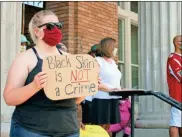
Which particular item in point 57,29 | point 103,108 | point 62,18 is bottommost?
point 103,108

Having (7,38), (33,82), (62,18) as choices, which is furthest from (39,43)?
(62,18)

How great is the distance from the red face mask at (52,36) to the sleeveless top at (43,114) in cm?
14

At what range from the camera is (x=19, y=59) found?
269 cm

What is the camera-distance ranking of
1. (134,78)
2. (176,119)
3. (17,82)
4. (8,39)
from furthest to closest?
(134,78), (176,119), (8,39), (17,82)

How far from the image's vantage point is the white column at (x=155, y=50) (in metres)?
7.23

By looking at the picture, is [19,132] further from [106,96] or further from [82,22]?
[82,22]

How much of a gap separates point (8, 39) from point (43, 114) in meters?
2.70

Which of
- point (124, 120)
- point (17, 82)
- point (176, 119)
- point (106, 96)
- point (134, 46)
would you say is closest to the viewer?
point (17, 82)

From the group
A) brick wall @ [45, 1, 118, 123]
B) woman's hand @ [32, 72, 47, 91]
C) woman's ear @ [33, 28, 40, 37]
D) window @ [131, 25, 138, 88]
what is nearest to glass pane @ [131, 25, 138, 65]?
window @ [131, 25, 138, 88]

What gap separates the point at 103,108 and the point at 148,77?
2.22m

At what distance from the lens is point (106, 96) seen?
538 cm

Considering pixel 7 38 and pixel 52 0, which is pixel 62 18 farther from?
pixel 7 38

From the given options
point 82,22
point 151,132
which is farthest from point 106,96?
point 82,22

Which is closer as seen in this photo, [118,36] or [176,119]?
[176,119]
